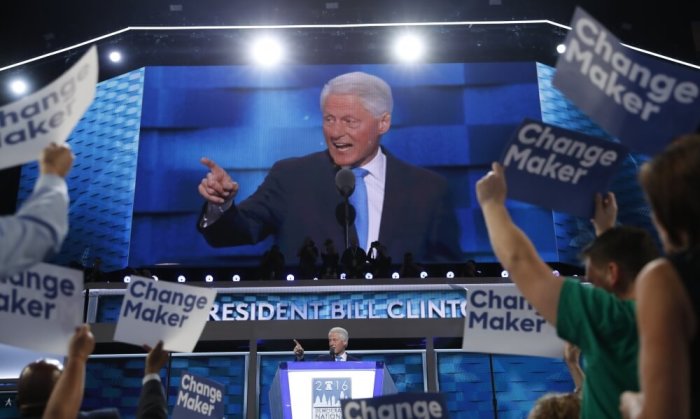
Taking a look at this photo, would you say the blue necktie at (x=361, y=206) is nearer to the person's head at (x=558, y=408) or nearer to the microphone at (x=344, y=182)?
the microphone at (x=344, y=182)

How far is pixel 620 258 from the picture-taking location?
166 cm

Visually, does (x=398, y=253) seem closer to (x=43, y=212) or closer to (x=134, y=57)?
(x=134, y=57)

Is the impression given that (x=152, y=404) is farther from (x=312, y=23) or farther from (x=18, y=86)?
(x=18, y=86)

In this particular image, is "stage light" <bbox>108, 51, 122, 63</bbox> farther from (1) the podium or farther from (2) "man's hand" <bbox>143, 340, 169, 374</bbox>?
(2) "man's hand" <bbox>143, 340, 169, 374</bbox>

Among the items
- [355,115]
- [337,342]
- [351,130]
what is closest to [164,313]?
[337,342]

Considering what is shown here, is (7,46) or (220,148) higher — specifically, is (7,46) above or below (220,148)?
above

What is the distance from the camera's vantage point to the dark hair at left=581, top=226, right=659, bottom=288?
1.65 meters

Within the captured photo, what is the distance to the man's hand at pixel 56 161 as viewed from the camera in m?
1.76

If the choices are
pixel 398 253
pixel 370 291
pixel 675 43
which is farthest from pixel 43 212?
pixel 675 43

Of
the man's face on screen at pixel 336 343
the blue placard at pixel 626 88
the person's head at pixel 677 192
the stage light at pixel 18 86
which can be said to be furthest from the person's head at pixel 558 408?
the stage light at pixel 18 86

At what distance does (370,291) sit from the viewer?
312 inches

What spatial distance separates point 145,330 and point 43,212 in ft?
3.99

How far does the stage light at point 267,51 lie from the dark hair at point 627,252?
1035 centimetres

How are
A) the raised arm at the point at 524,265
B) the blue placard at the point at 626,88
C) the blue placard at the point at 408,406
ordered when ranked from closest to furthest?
the raised arm at the point at 524,265, the blue placard at the point at 626,88, the blue placard at the point at 408,406
